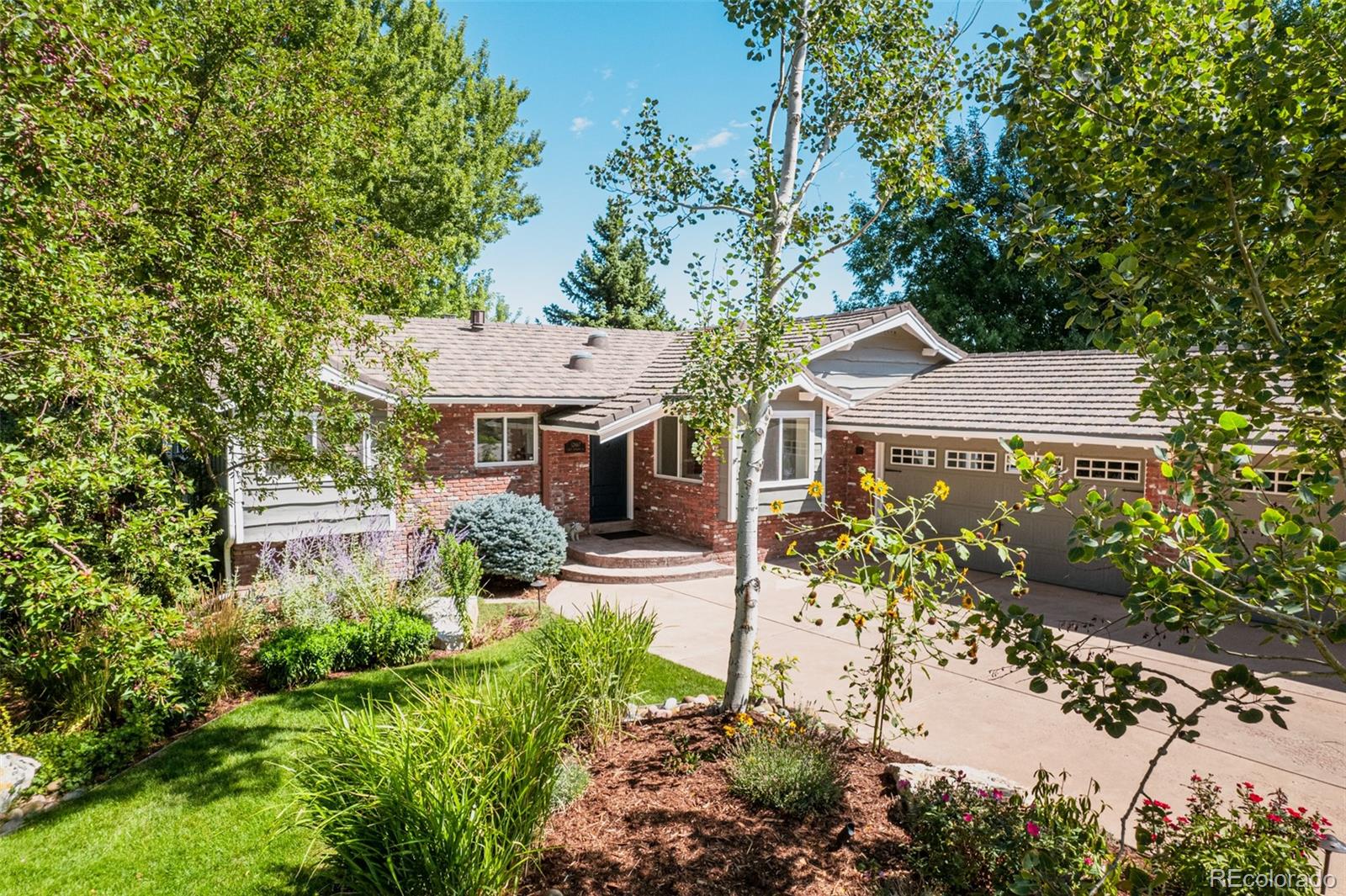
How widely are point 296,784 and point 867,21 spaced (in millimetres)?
6980

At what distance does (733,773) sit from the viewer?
4926 millimetres

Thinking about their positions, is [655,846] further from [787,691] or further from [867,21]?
[867,21]

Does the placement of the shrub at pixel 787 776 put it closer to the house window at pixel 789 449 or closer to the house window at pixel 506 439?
the house window at pixel 789 449

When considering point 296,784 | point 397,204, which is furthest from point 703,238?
point 397,204

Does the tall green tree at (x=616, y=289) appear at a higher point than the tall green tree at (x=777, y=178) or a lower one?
higher

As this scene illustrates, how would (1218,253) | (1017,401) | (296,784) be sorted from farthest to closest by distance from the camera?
(1017,401)
(296,784)
(1218,253)

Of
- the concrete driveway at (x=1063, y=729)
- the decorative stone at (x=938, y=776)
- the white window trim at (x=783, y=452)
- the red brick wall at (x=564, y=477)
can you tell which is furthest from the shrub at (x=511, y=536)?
the decorative stone at (x=938, y=776)

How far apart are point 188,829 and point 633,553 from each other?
8.77 meters

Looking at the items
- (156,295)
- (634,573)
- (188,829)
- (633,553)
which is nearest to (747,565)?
(188,829)

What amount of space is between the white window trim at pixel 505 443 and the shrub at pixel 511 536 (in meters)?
1.47

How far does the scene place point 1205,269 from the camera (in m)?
2.53

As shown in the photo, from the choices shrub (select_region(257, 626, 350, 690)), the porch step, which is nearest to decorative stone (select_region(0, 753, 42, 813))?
shrub (select_region(257, 626, 350, 690))

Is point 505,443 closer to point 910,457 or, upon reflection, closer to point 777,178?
point 910,457

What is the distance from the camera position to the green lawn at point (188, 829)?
447 centimetres
